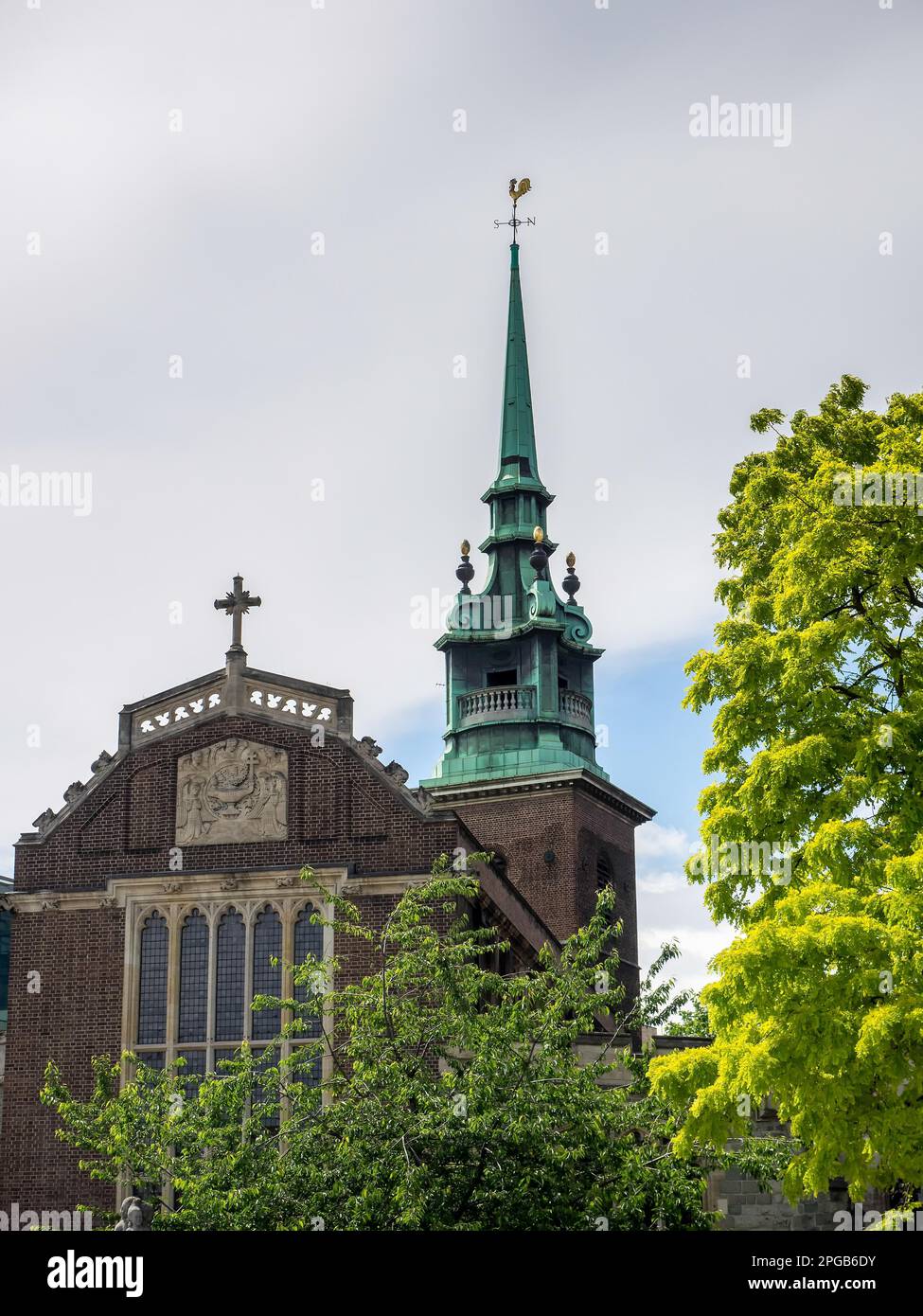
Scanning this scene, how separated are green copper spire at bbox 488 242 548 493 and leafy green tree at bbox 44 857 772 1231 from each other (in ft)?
107

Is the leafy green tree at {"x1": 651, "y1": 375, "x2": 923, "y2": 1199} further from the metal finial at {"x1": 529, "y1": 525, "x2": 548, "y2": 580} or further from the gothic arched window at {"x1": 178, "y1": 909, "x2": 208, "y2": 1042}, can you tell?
the metal finial at {"x1": 529, "y1": 525, "x2": 548, "y2": 580}

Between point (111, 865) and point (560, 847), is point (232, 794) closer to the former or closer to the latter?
point (111, 865)

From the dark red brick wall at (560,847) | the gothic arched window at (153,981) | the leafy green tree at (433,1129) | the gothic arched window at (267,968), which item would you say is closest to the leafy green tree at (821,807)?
the leafy green tree at (433,1129)

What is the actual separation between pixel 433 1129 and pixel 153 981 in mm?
10828

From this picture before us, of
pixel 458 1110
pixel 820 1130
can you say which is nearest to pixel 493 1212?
pixel 458 1110

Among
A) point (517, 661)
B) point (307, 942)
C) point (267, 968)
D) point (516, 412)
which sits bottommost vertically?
point (267, 968)

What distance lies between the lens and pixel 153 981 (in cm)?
3081

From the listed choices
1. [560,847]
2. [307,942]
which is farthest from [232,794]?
[560,847]

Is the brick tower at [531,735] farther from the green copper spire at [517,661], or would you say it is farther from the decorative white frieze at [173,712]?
the decorative white frieze at [173,712]

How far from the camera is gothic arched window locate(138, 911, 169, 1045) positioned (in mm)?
30609

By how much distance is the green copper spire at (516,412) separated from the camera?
187 feet
